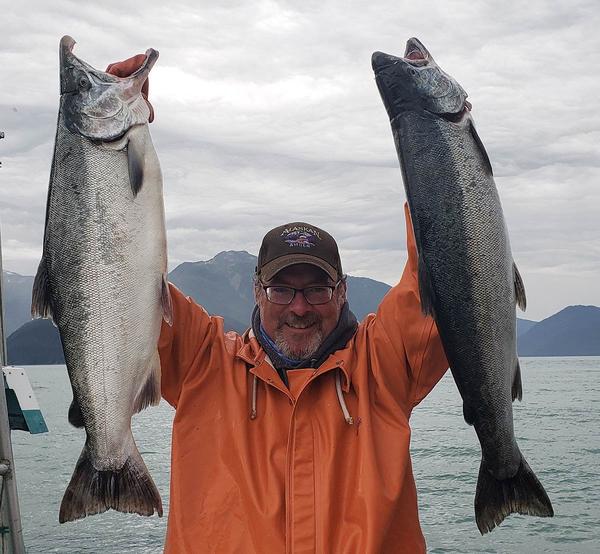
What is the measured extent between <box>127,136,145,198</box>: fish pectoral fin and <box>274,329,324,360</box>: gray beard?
4.40 feet

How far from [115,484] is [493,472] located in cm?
177

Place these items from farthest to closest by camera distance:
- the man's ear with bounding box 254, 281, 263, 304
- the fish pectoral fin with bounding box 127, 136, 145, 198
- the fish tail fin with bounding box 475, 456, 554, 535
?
the man's ear with bounding box 254, 281, 263, 304
the fish tail fin with bounding box 475, 456, 554, 535
the fish pectoral fin with bounding box 127, 136, 145, 198

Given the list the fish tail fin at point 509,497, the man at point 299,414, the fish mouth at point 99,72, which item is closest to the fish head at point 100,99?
Answer: the fish mouth at point 99,72

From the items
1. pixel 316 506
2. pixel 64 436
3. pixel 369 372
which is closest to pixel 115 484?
pixel 316 506

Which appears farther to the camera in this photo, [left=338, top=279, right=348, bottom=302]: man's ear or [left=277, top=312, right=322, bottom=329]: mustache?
[left=338, top=279, right=348, bottom=302]: man's ear

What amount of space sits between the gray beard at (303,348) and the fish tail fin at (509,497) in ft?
3.60

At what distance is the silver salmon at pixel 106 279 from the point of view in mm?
3162

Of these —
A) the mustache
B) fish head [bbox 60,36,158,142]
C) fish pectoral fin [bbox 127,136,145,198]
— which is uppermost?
fish head [bbox 60,36,158,142]

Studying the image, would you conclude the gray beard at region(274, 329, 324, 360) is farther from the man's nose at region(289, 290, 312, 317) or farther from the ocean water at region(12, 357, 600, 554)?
the ocean water at region(12, 357, 600, 554)

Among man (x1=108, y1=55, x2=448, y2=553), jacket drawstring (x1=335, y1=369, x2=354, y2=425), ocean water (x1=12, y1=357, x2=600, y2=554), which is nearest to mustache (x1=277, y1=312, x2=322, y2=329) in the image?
man (x1=108, y1=55, x2=448, y2=553)

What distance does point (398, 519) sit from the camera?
151 inches

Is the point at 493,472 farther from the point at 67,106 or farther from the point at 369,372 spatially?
the point at 67,106

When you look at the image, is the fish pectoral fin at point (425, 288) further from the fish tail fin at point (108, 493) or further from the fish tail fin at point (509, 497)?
the fish tail fin at point (108, 493)

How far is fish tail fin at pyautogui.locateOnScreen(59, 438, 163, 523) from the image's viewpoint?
3244 mm
